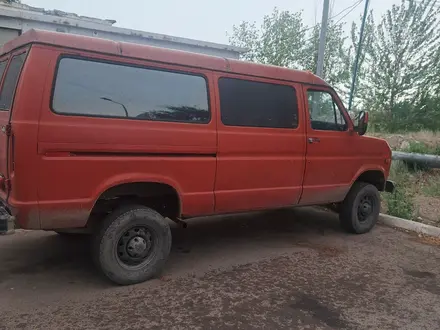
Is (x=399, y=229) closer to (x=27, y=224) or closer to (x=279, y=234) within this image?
(x=279, y=234)

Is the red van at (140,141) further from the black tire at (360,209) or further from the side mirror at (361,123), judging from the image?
the black tire at (360,209)

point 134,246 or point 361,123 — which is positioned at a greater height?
point 361,123

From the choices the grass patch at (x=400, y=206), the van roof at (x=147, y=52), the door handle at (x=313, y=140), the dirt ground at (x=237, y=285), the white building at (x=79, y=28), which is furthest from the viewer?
the white building at (x=79, y=28)

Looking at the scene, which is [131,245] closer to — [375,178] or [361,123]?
[361,123]

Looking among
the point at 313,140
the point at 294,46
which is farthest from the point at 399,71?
the point at 313,140

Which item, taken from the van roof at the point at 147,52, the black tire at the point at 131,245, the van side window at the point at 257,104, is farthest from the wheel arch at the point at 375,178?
the black tire at the point at 131,245

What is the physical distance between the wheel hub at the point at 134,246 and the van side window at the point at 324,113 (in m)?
2.65

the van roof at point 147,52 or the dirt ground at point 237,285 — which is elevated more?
the van roof at point 147,52

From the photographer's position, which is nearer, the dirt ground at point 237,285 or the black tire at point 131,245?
the dirt ground at point 237,285

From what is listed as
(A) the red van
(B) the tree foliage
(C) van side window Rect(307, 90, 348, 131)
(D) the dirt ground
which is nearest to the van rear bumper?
(A) the red van

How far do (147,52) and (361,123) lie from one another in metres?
3.20

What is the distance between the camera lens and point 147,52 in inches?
160

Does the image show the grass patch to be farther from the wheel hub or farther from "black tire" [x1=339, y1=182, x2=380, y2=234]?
the wheel hub

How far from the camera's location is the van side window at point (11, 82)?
3.66 metres
